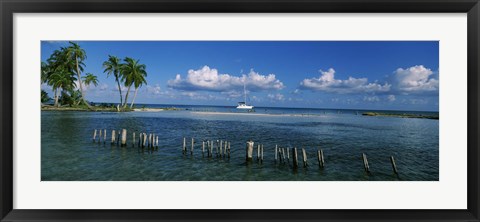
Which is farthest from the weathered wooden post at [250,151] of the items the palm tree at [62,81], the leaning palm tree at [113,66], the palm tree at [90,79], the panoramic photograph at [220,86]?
the palm tree at [62,81]

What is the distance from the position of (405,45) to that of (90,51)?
4.60 m

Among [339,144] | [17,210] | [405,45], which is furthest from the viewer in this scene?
[339,144]

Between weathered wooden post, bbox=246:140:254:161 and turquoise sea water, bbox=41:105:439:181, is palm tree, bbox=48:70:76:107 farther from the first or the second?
weathered wooden post, bbox=246:140:254:161

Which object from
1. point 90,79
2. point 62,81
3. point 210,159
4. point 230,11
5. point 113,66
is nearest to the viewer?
point 230,11

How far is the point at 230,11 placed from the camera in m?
2.95

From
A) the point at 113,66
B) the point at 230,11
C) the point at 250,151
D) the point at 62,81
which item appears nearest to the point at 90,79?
the point at 113,66

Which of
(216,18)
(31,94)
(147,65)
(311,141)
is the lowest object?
(311,141)

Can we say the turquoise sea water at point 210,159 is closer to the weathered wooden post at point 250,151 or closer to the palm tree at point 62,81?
the weathered wooden post at point 250,151

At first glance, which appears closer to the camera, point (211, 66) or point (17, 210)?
point (17, 210)

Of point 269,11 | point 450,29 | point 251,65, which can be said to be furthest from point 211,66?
point 450,29

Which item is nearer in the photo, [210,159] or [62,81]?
[62,81]

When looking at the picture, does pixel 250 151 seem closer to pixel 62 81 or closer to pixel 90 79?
pixel 90 79

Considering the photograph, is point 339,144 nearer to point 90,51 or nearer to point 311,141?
point 311,141

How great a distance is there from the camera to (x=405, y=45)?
3.51m
